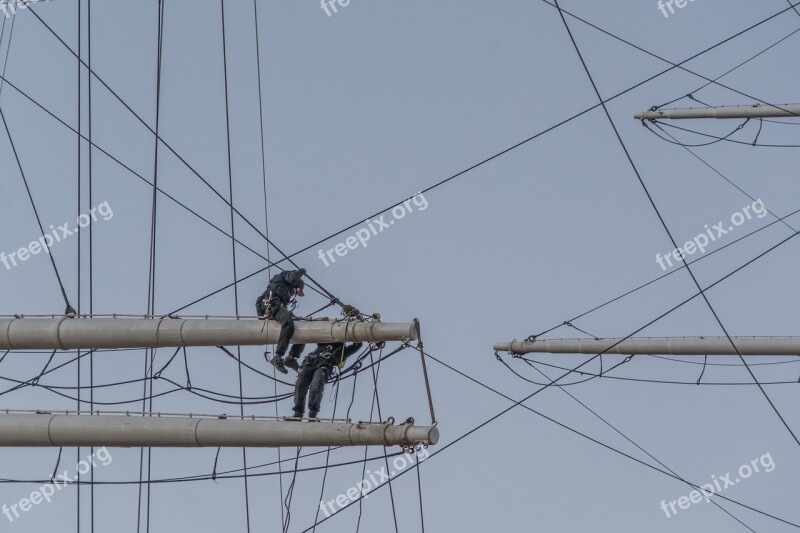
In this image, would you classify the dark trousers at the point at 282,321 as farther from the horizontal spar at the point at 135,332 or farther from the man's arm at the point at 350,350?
the man's arm at the point at 350,350

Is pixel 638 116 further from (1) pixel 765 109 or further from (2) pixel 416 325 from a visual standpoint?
(2) pixel 416 325

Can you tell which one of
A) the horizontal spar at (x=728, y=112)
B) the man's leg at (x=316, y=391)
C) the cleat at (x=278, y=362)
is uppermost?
the horizontal spar at (x=728, y=112)

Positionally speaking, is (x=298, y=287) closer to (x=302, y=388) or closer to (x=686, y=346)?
(x=302, y=388)

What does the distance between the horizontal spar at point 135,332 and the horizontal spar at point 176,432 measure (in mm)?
1034

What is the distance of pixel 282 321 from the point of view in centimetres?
1881

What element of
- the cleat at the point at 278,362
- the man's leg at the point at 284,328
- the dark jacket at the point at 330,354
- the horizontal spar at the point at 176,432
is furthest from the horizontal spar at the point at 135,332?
the horizontal spar at the point at 176,432

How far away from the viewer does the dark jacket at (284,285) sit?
62.7 feet

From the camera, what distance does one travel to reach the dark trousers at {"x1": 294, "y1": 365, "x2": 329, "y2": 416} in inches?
765

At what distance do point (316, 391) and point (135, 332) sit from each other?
2.56 metres

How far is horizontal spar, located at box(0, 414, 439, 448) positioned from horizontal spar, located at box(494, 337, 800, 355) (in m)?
10.0

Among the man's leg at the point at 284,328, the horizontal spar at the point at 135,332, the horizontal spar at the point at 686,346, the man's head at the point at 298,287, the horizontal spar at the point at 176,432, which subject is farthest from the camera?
the horizontal spar at the point at 686,346

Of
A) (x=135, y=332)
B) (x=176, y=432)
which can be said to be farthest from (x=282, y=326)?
(x=176, y=432)

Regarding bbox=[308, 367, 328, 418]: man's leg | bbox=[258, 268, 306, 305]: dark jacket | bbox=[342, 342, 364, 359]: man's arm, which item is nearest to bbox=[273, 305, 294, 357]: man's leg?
bbox=[258, 268, 306, 305]: dark jacket

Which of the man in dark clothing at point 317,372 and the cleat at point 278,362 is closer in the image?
the cleat at point 278,362
